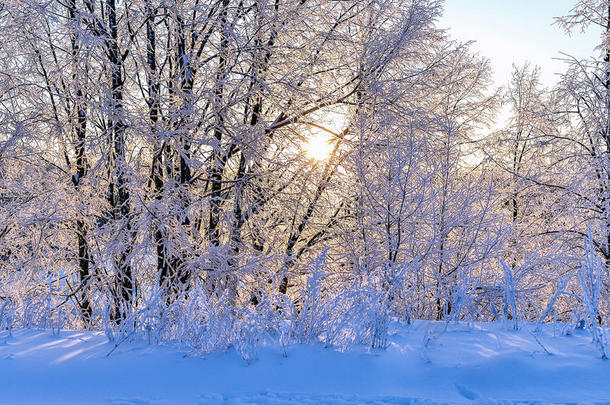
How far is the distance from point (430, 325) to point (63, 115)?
24.4ft

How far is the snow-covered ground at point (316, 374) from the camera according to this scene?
8.08ft

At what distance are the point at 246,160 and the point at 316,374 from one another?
456 centimetres

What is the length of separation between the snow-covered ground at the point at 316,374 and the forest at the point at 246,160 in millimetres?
2228

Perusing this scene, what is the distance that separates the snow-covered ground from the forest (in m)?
2.23

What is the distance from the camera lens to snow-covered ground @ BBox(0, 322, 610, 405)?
246cm

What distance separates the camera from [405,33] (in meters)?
7.35

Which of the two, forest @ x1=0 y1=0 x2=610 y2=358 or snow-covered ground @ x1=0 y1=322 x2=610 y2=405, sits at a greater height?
forest @ x1=0 y1=0 x2=610 y2=358

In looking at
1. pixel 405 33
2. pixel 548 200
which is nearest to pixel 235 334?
pixel 405 33

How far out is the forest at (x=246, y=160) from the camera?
600 centimetres

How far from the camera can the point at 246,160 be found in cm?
688

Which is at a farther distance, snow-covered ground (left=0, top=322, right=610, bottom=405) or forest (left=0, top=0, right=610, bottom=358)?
forest (left=0, top=0, right=610, bottom=358)

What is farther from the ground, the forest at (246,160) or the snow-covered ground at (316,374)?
the forest at (246,160)

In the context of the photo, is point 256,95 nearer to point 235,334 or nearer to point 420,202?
point 420,202

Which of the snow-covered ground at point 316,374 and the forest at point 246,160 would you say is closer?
the snow-covered ground at point 316,374
